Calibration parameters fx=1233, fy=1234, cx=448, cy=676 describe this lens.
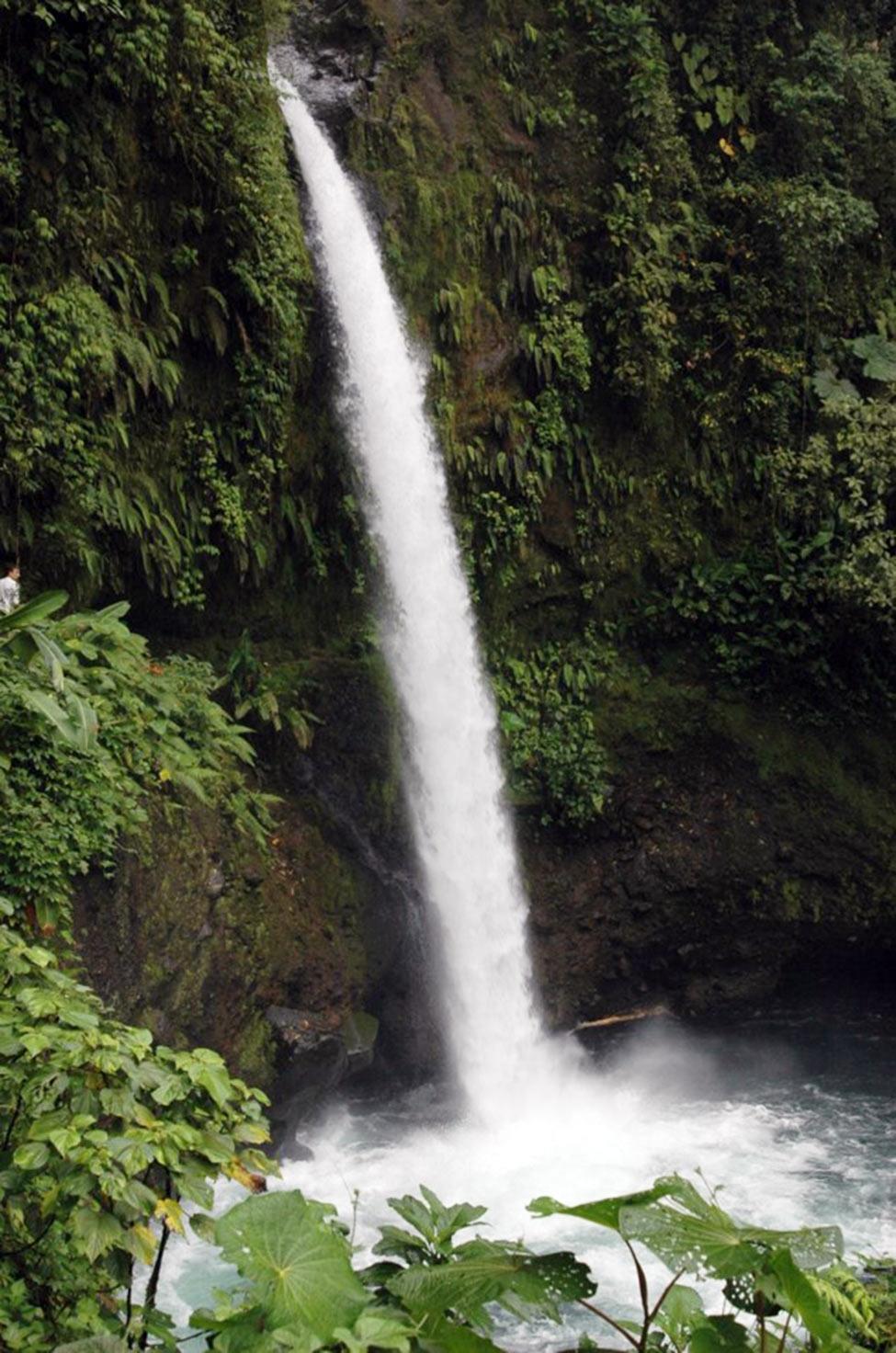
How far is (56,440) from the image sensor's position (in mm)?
8031

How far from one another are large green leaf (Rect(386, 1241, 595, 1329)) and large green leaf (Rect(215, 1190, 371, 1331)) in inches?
A: 4.6

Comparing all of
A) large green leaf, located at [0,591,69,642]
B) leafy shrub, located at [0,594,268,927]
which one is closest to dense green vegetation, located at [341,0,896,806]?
leafy shrub, located at [0,594,268,927]

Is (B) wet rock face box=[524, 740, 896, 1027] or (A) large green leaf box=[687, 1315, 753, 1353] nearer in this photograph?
(A) large green leaf box=[687, 1315, 753, 1353]

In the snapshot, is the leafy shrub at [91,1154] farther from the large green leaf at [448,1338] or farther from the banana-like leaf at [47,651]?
the banana-like leaf at [47,651]

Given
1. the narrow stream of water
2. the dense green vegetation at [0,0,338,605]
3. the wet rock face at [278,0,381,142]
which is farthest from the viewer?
the wet rock face at [278,0,381,142]

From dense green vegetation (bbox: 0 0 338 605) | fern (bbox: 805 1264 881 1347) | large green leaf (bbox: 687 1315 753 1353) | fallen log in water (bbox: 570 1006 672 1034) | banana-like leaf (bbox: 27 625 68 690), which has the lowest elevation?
fallen log in water (bbox: 570 1006 672 1034)

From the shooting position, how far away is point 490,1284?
8.64 ft

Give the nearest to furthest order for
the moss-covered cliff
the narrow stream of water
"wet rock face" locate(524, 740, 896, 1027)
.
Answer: the moss-covered cliff < the narrow stream of water < "wet rock face" locate(524, 740, 896, 1027)

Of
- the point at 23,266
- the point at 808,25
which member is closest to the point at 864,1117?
the point at 23,266

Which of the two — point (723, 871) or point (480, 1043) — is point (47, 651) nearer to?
point (480, 1043)

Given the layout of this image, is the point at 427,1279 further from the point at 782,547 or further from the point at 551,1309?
the point at 782,547

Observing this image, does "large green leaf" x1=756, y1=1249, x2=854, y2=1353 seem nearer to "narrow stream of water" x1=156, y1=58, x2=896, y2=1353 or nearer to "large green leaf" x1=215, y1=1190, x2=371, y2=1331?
"large green leaf" x1=215, y1=1190, x2=371, y2=1331

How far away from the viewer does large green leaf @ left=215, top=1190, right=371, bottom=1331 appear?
8.50ft

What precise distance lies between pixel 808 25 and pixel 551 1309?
14.2 metres
